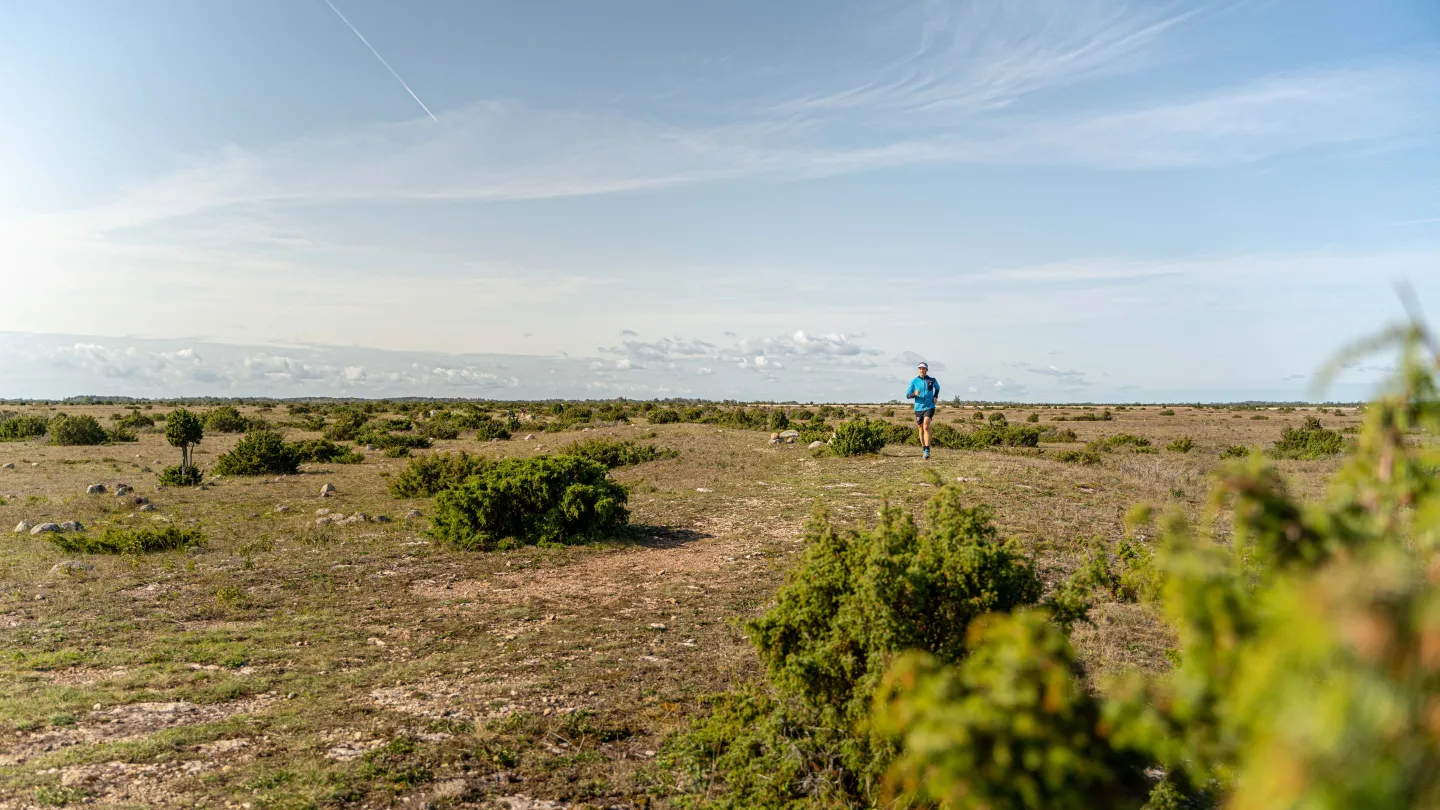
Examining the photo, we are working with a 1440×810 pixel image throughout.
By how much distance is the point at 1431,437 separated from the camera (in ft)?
7.43

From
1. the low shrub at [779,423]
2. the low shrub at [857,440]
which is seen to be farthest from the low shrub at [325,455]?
the low shrub at [779,423]

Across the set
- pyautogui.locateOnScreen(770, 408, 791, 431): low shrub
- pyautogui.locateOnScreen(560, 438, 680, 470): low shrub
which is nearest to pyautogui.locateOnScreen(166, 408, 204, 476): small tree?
pyautogui.locateOnScreen(560, 438, 680, 470): low shrub

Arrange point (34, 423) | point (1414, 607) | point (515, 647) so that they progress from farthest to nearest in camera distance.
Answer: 1. point (34, 423)
2. point (515, 647)
3. point (1414, 607)

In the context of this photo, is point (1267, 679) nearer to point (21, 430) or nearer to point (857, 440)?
point (857, 440)

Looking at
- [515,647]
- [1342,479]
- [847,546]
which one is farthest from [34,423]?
[1342,479]

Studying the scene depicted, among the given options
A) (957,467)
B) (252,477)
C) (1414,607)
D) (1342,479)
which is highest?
(1342,479)

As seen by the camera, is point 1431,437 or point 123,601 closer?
point 1431,437

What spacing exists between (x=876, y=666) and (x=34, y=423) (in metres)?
49.0

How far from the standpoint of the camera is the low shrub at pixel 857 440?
24297 millimetres

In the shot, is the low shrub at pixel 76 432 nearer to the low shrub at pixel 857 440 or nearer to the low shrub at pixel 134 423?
the low shrub at pixel 134 423

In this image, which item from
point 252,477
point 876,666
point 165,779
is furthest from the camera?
point 252,477

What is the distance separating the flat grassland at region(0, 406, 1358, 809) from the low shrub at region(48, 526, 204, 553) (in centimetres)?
41

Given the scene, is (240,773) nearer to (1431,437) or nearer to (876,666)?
(876,666)

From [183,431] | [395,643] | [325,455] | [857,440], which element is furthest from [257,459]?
[857,440]
